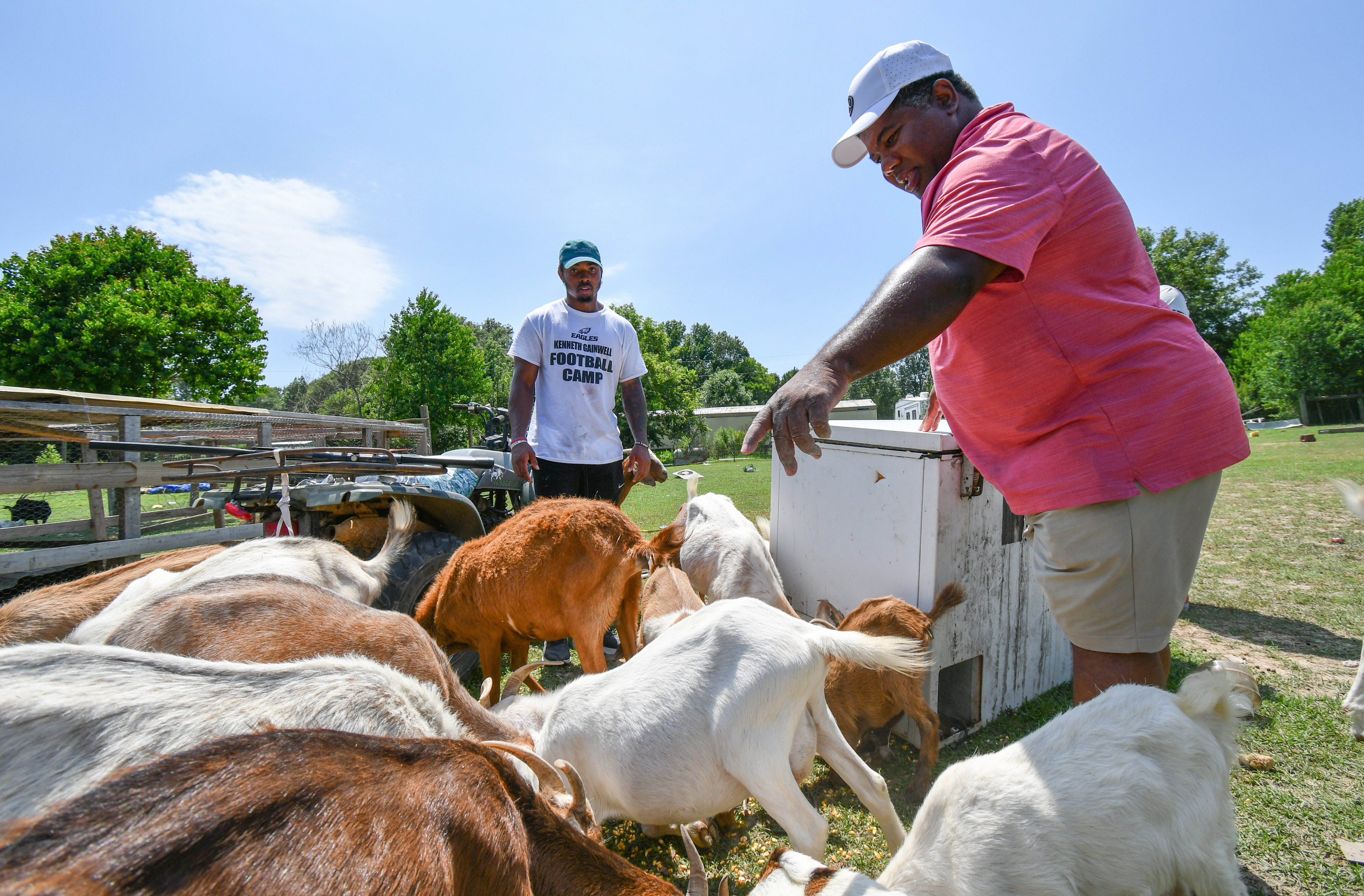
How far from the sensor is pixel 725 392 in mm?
60688

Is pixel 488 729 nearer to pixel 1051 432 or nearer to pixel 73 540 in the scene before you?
pixel 1051 432

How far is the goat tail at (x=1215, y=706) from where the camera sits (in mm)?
1757

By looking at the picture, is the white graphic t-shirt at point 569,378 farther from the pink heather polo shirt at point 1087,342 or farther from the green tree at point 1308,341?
the green tree at point 1308,341

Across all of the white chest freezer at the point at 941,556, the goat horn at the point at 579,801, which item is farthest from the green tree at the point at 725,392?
the goat horn at the point at 579,801

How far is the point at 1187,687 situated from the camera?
1819mm

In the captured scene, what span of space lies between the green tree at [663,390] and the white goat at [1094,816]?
32.6 m

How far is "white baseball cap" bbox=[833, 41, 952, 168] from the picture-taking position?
1.97 m

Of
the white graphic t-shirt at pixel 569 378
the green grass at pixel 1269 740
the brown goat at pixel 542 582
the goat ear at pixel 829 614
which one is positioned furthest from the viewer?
the white graphic t-shirt at pixel 569 378

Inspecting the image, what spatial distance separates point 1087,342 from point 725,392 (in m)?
59.3

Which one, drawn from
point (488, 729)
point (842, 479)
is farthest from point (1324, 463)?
point (488, 729)

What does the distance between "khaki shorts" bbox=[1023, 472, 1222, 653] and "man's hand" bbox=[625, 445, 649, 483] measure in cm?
274

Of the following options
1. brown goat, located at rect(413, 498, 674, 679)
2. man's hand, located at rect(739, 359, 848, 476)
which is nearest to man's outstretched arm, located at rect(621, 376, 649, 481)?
brown goat, located at rect(413, 498, 674, 679)

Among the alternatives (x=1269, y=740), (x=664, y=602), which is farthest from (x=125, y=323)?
(x=1269, y=740)

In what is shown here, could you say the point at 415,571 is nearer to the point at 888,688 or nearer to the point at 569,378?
the point at 569,378
